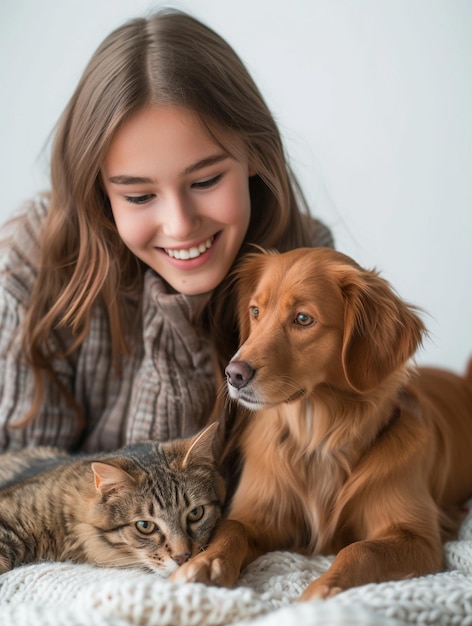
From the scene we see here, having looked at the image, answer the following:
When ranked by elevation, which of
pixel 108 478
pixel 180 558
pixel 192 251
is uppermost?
pixel 192 251

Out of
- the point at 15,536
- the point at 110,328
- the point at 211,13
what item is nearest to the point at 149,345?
the point at 110,328

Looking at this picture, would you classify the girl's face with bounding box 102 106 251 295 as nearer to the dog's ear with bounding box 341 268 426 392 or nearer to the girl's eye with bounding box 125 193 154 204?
the girl's eye with bounding box 125 193 154 204

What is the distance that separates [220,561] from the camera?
161 cm

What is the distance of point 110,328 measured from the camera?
2.44 metres

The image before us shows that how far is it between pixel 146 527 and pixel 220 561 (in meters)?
0.22

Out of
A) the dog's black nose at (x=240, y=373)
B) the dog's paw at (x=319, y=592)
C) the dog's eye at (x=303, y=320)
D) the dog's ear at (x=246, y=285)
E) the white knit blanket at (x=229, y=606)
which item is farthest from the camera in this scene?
the dog's ear at (x=246, y=285)

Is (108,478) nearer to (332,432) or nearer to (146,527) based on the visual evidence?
(146,527)

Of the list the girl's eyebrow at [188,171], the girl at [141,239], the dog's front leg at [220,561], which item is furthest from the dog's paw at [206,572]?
the girl's eyebrow at [188,171]

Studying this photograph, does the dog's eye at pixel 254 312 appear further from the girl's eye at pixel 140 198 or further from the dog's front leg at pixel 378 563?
the dog's front leg at pixel 378 563

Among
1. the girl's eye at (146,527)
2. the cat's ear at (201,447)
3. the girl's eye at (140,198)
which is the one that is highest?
the girl's eye at (140,198)

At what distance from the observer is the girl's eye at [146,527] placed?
1.74 meters

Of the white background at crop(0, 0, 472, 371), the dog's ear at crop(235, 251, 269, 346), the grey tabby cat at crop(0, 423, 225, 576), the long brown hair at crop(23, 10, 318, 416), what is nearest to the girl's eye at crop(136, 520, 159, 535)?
the grey tabby cat at crop(0, 423, 225, 576)

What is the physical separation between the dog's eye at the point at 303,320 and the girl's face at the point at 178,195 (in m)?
0.45

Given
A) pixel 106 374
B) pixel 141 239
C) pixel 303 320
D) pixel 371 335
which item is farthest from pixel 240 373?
pixel 106 374
